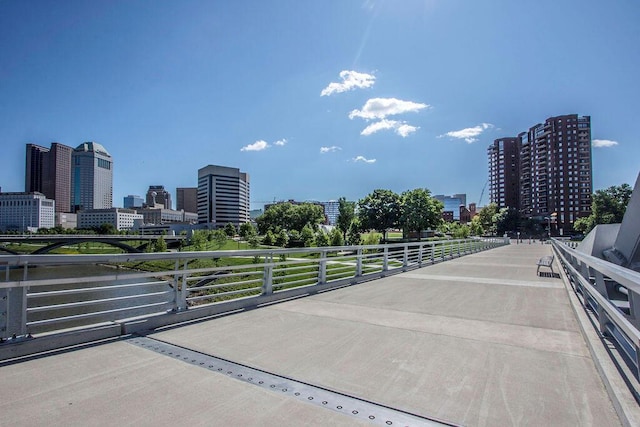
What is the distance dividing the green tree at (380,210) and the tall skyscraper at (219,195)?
128m

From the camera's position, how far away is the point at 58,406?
307 centimetres

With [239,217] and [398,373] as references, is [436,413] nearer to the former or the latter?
[398,373]

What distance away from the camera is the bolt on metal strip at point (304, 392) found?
9.44 ft

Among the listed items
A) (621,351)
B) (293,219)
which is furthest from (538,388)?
(293,219)

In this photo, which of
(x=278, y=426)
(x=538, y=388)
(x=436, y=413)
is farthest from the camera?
(x=538, y=388)

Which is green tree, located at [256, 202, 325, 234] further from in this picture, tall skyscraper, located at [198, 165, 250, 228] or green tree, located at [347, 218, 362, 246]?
tall skyscraper, located at [198, 165, 250, 228]

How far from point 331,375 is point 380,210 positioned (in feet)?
199

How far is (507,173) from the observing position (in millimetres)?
158000

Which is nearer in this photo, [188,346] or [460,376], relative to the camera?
[460,376]

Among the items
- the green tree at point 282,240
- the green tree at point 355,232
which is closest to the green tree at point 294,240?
the green tree at point 282,240

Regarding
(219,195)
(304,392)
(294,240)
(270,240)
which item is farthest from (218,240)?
(219,195)

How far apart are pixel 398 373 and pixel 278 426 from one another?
1510mm

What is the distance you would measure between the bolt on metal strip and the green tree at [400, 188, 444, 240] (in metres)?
56.8

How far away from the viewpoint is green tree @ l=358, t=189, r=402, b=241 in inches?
2476
